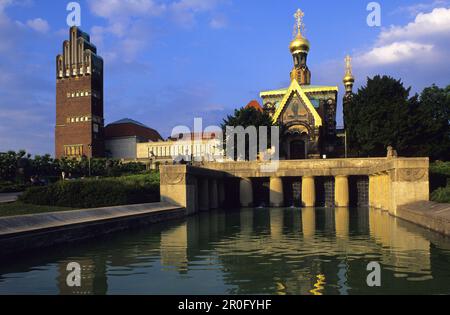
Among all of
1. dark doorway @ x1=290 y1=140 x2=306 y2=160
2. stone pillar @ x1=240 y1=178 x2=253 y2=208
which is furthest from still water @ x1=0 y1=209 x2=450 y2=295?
dark doorway @ x1=290 y1=140 x2=306 y2=160

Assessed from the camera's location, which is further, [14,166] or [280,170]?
[14,166]

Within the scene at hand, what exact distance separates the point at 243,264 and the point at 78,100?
318 ft

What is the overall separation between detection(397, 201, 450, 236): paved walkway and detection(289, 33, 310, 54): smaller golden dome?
61.8m

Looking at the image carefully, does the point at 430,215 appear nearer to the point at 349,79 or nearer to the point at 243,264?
the point at 243,264

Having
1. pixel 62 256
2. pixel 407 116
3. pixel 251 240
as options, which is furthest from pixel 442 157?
pixel 62 256

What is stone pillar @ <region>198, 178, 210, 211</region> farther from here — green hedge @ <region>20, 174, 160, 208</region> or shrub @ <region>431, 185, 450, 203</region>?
shrub @ <region>431, 185, 450, 203</region>

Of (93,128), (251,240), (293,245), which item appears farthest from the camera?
(93,128)

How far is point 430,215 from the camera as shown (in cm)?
2264

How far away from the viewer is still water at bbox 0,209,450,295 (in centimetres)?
1112

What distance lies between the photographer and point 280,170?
1900 inches

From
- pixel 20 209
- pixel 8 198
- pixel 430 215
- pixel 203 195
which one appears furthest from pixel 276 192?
pixel 20 209

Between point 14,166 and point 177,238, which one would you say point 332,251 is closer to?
point 177,238
